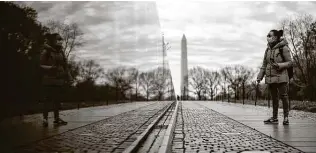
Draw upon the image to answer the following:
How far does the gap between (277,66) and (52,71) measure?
5.08m

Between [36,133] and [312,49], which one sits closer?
[36,133]

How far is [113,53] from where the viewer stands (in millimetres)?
16641

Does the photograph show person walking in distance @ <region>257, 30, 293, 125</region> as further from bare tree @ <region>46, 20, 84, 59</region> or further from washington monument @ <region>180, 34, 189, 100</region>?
washington monument @ <region>180, 34, 189, 100</region>

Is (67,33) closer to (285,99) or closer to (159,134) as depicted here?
(159,134)

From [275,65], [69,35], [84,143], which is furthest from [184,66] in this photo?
[84,143]

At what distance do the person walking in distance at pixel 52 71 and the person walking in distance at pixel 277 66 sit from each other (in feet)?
15.5

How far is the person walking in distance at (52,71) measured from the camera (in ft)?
33.8

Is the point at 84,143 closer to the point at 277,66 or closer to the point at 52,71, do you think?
the point at 52,71

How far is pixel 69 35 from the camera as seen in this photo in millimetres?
12844

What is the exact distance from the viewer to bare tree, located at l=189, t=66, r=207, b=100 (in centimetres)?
10225

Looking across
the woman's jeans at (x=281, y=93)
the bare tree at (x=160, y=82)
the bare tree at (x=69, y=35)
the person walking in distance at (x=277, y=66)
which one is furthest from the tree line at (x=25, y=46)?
the bare tree at (x=160, y=82)

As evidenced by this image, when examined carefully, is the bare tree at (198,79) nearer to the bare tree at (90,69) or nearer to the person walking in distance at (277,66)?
the bare tree at (90,69)

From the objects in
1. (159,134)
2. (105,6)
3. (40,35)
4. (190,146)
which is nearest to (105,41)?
(105,6)

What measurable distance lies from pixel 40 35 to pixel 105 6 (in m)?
Answer: 4.24
